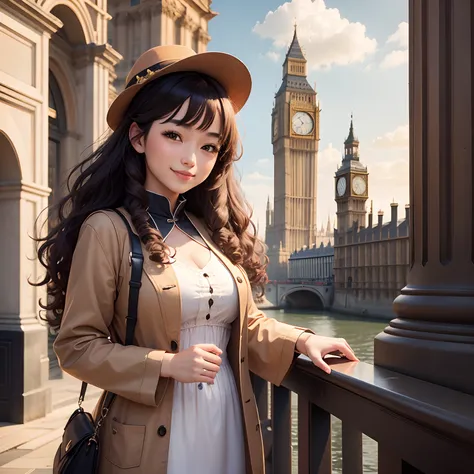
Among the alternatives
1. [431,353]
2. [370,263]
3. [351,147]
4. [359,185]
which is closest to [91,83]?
[431,353]

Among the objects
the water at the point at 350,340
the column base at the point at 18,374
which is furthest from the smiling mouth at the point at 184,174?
the water at the point at 350,340

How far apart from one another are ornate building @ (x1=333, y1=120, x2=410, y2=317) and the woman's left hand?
31.1 meters

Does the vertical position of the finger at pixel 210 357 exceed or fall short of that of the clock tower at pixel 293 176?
it falls short

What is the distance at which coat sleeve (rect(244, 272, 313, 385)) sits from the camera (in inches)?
49.4

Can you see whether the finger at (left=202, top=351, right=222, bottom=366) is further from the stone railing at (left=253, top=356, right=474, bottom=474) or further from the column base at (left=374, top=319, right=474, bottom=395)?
the column base at (left=374, top=319, right=474, bottom=395)

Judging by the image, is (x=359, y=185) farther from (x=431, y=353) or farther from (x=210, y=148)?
(x=431, y=353)

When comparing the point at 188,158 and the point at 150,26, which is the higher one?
the point at 150,26

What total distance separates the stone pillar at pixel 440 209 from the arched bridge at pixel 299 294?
3355cm

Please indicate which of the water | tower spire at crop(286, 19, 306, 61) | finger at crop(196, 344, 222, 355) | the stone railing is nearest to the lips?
finger at crop(196, 344, 222, 355)

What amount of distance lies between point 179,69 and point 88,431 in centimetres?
80

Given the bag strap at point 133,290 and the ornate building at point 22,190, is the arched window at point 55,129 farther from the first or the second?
the bag strap at point 133,290

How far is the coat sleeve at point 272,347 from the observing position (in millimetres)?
1255

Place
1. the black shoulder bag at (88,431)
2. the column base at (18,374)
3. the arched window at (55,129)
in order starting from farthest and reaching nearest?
the arched window at (55,129) < the column base at (18,374) < the black shoulder bag at (88,431)

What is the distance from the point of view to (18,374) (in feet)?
13.8
